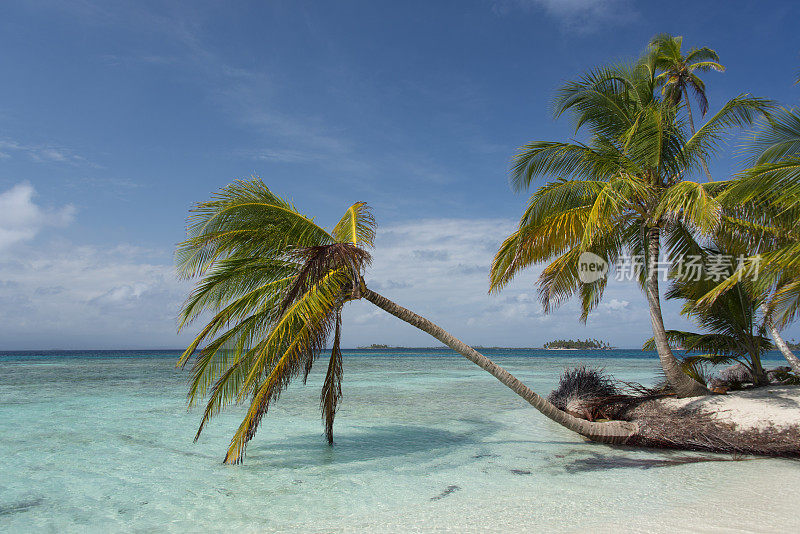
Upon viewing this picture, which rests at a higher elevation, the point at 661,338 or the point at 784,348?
the point at 661,338

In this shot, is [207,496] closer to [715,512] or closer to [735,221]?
[715,512]

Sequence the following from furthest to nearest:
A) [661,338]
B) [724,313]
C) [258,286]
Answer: [724,313], [661,338], [258,286]

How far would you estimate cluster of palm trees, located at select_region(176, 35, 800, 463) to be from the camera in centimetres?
586

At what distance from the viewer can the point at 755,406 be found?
7227 millimetres


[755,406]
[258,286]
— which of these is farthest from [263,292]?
[755,406]

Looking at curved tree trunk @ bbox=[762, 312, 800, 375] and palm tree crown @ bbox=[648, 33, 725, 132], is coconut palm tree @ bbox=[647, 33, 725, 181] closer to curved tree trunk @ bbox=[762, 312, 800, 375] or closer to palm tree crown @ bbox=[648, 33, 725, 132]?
palm tree crown @ bbox=[648, 33, 725, 132]

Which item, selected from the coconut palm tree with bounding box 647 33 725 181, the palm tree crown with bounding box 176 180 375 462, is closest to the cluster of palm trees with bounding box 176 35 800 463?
the palm tree crown with bounding box 176 180 375 462

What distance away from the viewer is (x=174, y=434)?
28.0ft

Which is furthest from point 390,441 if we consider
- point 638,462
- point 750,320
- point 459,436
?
point 750,320

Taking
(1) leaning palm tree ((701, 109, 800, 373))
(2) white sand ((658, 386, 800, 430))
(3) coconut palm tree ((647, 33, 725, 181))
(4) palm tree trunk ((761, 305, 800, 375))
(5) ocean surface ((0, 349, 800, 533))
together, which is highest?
(3) coconut palm tree ((647, 33, 725, 181))

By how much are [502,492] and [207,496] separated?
342cm

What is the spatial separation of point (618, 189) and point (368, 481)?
6091 millimetres

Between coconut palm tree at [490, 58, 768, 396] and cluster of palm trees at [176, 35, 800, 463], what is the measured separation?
3 centimetres

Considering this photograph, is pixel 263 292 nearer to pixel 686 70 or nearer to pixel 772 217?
pixel 772 217
